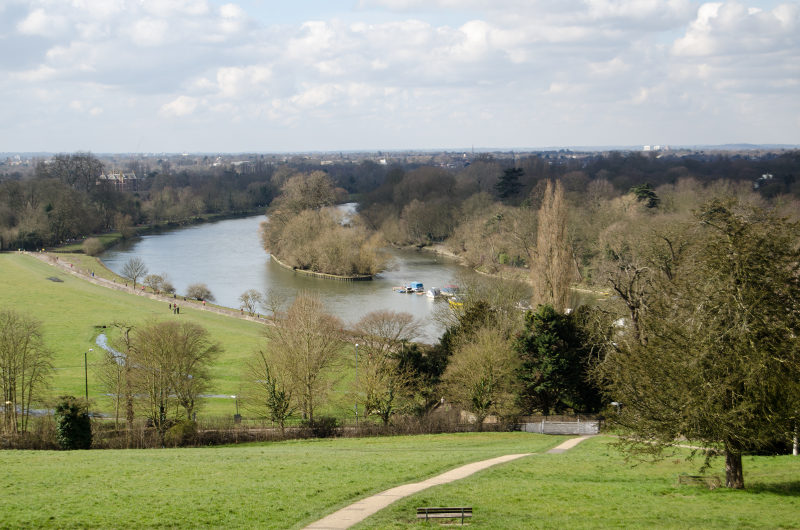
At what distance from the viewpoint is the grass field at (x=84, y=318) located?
32844mm

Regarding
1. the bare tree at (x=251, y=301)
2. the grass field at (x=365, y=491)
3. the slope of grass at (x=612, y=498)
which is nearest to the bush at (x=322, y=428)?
the grass field at (x=365, y=491)

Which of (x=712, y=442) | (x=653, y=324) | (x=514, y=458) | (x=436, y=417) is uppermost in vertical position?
(x=653, y=324)

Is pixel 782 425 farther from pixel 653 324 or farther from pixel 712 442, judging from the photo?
pixel 653 324

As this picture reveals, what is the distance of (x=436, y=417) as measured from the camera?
2550 centimetres

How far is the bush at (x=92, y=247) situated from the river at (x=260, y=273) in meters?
1.09

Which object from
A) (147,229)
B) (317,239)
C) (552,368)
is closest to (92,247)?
(147,229)

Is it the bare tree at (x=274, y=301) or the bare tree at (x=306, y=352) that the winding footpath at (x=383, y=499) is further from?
the bare tree at (x=274, y=301)

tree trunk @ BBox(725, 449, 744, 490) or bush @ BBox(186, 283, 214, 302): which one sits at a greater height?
tree trunk @ BBox(725, 449, 744, 490)

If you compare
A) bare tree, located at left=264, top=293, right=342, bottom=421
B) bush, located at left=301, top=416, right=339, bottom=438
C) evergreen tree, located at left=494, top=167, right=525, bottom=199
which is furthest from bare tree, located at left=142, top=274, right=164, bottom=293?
evergreen tree, located at left=494, top=167, right=525, bottom=199

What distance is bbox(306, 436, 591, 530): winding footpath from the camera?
11.4 metres

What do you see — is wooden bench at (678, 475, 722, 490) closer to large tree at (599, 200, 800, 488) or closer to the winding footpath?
large tree at (599, 200, 800, 488)

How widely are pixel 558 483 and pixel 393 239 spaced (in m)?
74.7

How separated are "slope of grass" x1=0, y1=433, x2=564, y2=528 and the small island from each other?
46.9 metres

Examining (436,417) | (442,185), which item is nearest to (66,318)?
(436,417)
